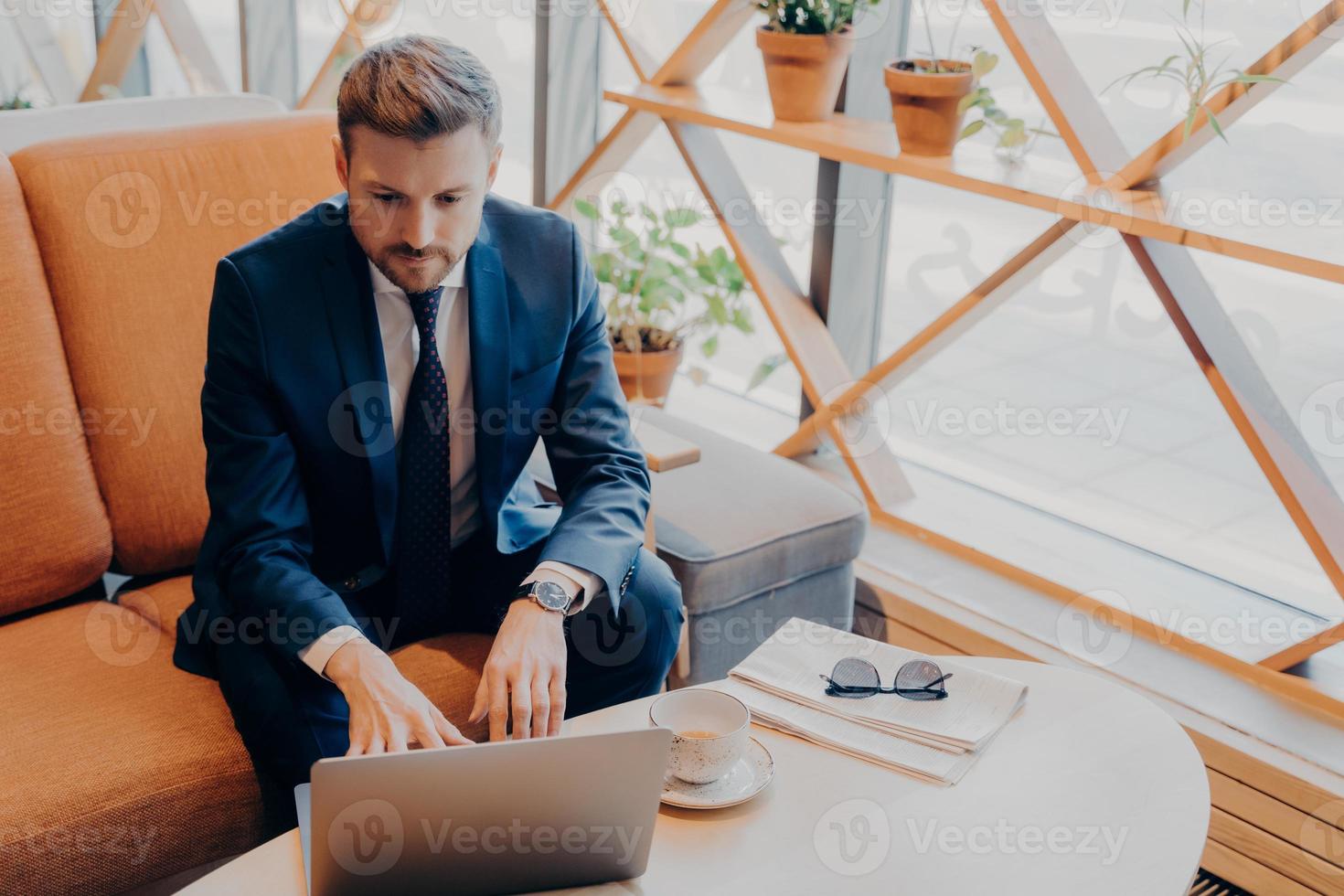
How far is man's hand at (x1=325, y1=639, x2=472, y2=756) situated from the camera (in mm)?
1297

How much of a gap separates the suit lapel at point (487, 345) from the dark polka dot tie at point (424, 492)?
1.7 inches

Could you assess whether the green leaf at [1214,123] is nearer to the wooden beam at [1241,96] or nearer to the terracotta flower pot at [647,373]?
the wooden beam at [1241,96]

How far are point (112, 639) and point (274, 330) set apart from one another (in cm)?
51

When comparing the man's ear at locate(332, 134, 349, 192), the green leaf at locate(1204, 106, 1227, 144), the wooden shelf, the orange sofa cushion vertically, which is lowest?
the orange sofa cushion

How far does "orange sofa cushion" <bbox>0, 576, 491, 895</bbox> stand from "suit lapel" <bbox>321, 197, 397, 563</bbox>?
279 mm

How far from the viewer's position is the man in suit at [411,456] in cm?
143

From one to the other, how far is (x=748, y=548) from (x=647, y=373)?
2.78 feet

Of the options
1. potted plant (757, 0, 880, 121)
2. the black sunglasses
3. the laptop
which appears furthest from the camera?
potted plant (757, 0, 880, 121)

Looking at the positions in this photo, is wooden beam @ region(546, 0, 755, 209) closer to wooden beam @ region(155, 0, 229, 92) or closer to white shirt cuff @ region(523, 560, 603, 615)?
white shirt cuff @ region(523, 560, 603, 615)

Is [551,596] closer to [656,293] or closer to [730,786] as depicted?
[730,786]

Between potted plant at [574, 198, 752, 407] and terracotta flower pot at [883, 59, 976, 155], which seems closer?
terracotta flower pot at [883, 59, 976, 155]

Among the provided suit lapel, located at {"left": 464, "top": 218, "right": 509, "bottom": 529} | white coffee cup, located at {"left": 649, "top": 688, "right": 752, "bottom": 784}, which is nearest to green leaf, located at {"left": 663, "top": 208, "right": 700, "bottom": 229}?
suit lapel, located at {"left": 464, "top": 218, "right": 509, "bottom": 529}

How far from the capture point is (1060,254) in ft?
7.13

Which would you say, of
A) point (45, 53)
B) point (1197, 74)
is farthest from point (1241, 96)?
point (45, 53)
